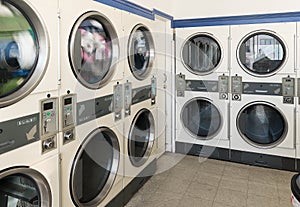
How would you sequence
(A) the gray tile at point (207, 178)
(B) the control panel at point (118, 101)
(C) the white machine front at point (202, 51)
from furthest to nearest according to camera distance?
(C) the white machine front at point (202, 51), (A) the gray tile at point (207, 178), (B) the control panel at point (118, 101)

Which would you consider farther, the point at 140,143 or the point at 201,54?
the point at 201,54

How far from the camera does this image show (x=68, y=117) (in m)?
1.92

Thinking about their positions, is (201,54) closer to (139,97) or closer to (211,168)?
(139,97)

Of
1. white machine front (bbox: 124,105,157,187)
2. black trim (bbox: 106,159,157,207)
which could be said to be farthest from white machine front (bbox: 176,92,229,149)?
black trim (bbox: 106,159,157,207)

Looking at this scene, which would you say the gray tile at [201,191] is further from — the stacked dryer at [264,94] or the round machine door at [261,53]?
the round machine door at [261,53]

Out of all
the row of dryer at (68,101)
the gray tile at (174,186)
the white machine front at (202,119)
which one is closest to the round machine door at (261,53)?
the white machine front at (202,119)

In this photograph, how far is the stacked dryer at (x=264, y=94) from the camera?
11.4 feet

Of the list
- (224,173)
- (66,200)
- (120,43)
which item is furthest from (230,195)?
(120,43)

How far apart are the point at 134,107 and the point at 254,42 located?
196cm

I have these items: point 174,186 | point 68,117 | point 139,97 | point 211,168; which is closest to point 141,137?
point 139,97

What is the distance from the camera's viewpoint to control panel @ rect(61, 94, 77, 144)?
188 cm

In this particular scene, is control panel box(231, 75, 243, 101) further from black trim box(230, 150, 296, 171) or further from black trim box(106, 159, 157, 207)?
black trim box(106, 159, 157, 207)

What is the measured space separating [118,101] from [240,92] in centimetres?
195

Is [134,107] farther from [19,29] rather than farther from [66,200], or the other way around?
[19,29]
